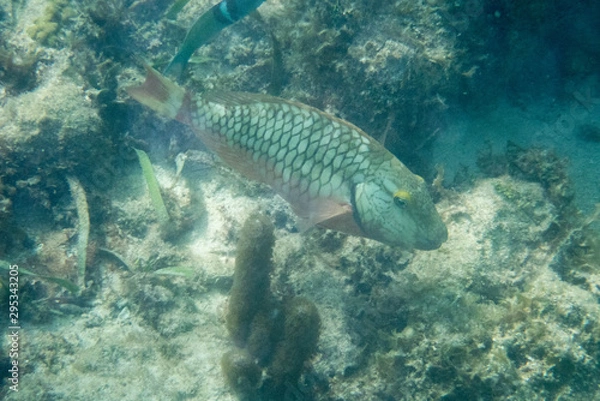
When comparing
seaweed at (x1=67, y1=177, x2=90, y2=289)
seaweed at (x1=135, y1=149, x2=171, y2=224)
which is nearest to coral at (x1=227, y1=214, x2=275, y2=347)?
seaweed at (x1=135, y1=149, x2=171, y2=224)

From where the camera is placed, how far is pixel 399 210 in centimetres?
290

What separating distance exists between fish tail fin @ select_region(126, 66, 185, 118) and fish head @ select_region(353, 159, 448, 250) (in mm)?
2014

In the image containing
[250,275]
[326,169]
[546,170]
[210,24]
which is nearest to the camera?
[326,169]

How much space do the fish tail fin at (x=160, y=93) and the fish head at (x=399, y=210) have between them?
201 centimetres

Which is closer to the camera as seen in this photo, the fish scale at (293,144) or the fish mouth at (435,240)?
the fish mouth at (435,240)

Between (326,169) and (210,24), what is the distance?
8.93 ft

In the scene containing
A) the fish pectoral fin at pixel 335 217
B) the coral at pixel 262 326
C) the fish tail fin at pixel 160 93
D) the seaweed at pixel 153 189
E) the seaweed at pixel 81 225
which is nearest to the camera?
the fish pectoral fin at pixel 335 217

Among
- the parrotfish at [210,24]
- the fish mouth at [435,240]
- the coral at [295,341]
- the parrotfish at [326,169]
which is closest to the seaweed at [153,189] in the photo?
the parrotfish at [210,24]

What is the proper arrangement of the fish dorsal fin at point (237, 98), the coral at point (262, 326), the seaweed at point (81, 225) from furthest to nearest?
the seaweed at point (81, 225) → the fish dorsal fin at point (237, 98) → the coral at point (262, 326)

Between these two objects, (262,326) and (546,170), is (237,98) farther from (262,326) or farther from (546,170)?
(546,170)

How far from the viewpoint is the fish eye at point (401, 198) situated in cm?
281

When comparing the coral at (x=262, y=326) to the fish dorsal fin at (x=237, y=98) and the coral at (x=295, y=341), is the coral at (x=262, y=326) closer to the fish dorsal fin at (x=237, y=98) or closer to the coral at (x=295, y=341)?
the coral at (x=295, y=341)

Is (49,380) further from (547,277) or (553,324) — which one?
(547,277)

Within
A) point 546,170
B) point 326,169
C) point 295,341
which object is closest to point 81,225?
point 295,341
